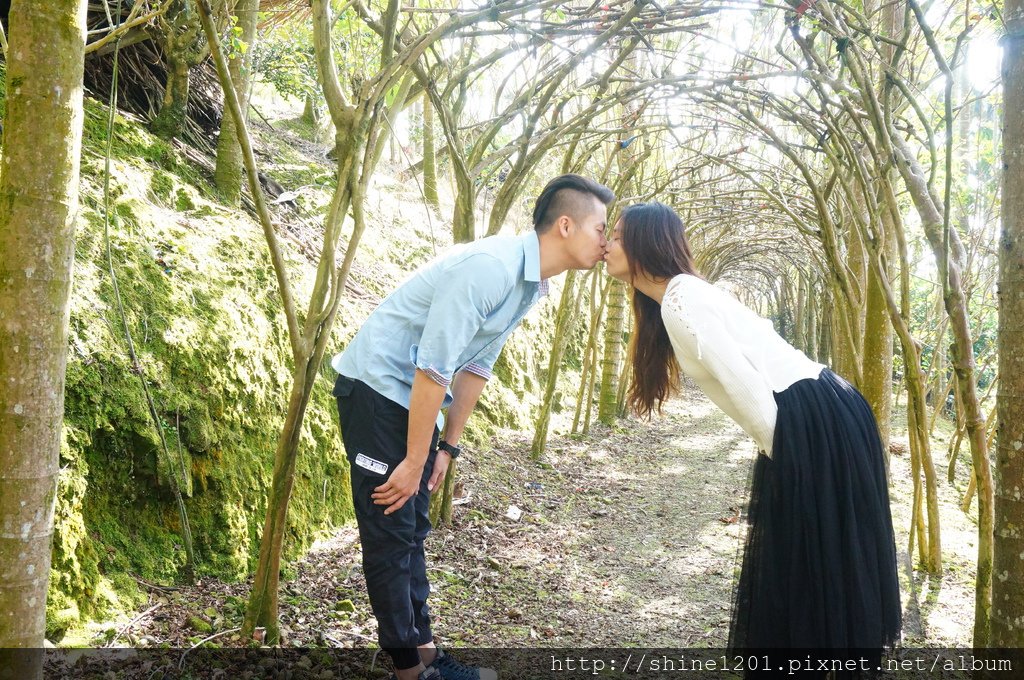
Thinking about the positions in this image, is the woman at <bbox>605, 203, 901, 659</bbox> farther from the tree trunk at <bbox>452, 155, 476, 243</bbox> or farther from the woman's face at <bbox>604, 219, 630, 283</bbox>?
the tree trunk at <bbox>452, 155, 476, 243</bbox>

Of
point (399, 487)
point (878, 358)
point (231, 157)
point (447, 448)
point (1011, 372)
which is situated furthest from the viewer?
point (878, 358)

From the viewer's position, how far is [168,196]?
3721 mm

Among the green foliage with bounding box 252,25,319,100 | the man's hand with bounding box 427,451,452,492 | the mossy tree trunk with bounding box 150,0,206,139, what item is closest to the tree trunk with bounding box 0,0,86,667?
the man's hand with bounding box 427,451,452,492

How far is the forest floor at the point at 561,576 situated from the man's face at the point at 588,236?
4.27 feet

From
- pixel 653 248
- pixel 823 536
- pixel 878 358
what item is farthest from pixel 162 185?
pixel 878 358

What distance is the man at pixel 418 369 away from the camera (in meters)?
2.00

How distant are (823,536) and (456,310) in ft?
3.95

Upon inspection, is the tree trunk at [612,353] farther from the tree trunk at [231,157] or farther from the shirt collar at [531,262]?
the shirt collar at [531,262]

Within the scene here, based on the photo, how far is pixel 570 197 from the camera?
7.39ft

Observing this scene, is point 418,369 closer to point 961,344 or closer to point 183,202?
point 961,344

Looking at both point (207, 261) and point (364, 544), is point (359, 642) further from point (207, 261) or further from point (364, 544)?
point (207, 261)

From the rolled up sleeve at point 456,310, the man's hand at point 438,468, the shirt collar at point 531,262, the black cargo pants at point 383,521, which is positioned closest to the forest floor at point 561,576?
the black cargo pants at point 383,521

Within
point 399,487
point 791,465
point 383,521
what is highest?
point 791,465

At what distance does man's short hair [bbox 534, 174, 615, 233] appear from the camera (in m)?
2.24
